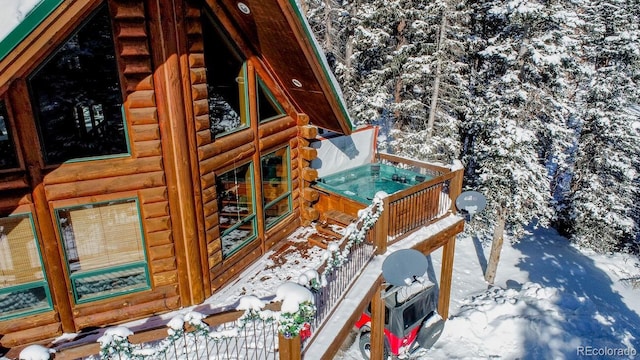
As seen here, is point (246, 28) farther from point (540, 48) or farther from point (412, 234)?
point (540, 48)

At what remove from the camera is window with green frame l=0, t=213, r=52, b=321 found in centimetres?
611

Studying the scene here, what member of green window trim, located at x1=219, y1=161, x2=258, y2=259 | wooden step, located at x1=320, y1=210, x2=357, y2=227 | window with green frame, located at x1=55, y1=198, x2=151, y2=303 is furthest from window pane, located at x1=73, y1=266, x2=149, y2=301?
wooden step, located at x1=320, y1=210, x2=357, y2=227

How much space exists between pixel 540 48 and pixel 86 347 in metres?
18.7

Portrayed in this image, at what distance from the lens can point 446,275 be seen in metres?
12.7

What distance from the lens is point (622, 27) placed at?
22.4m

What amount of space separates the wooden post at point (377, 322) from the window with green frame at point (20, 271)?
6.53 metres

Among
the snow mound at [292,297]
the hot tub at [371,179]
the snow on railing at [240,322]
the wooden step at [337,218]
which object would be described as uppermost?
the snow mound at [292,297]

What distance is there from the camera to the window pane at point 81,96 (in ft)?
18.8

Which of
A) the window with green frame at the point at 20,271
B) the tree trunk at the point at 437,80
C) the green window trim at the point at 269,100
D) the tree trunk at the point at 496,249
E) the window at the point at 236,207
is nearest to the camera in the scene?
the window with green frame at the point at 20,271

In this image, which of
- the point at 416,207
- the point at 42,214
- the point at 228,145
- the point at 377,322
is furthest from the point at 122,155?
the point at 416,207

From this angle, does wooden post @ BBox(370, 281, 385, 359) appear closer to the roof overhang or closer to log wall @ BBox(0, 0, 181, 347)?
the roof overhang

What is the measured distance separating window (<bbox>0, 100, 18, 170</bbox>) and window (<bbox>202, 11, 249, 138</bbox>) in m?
3.10

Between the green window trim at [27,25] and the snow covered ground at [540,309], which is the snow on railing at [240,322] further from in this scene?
the snow covered ground at [540,309]

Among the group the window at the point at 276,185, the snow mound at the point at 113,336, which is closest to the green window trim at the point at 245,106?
the window at the point at 276,185
